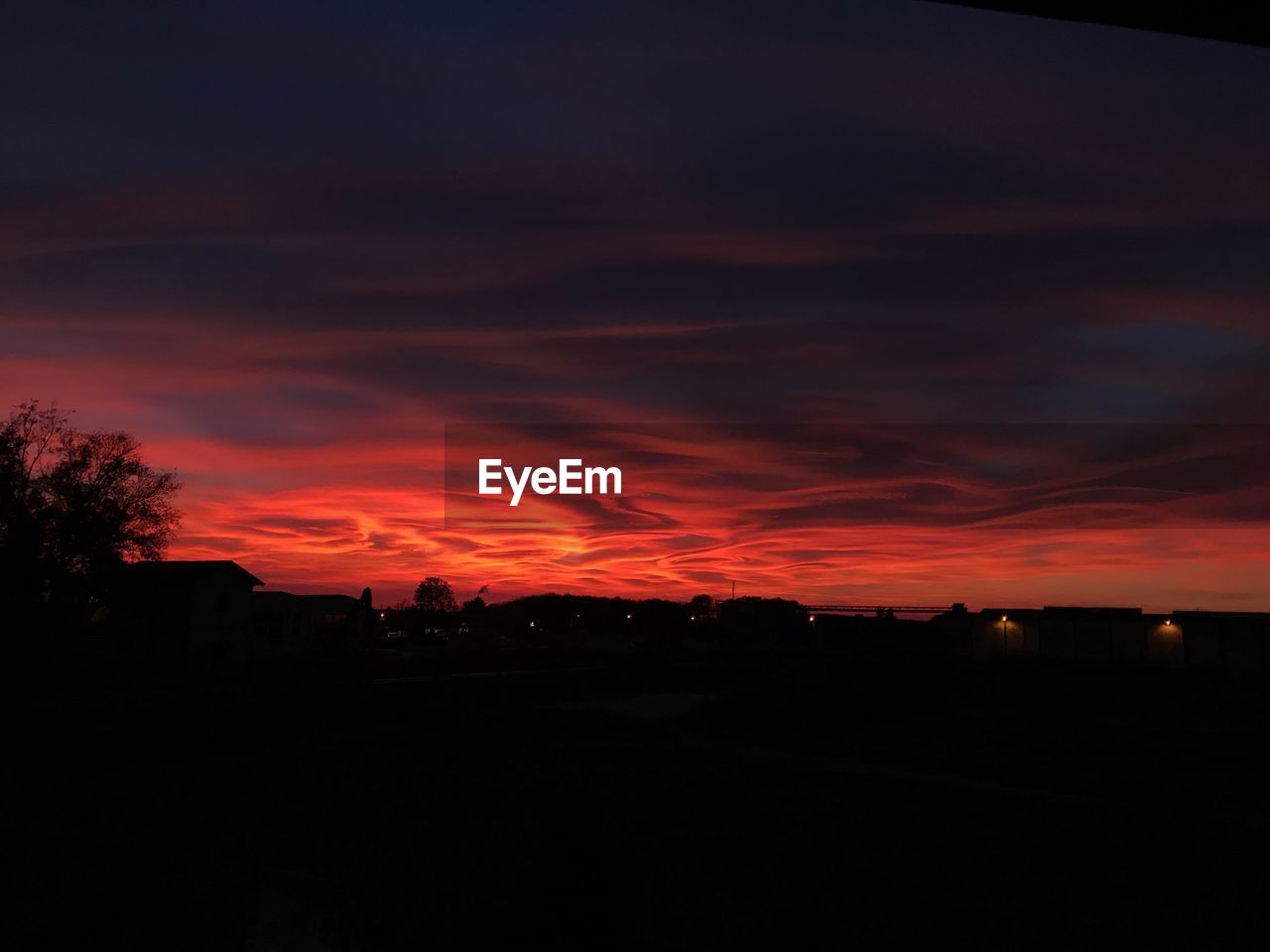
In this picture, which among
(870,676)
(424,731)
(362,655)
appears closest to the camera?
(424,731)

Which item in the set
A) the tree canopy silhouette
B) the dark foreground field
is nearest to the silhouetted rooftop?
the tree canopy silhouette

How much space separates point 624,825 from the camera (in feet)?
46.3

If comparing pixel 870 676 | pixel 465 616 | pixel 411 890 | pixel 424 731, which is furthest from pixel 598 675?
pixel 465 616

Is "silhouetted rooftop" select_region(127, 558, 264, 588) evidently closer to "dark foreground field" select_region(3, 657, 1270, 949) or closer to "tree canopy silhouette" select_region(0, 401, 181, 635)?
"tree canopy silhouette" select_region(0, 401, 181, 635)

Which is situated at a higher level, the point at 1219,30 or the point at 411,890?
the point at 1219,30

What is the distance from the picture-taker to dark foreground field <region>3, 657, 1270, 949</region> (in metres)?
7.80

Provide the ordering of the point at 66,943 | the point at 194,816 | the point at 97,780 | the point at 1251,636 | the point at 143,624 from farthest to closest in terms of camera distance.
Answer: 1. the point at 143,624
2. the point at 1251,636
3. the point at 97,780
4. the point at 194,816
5. the point at 66,943

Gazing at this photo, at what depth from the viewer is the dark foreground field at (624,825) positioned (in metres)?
7.80

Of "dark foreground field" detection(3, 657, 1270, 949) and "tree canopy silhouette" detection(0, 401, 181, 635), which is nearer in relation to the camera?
"dark foreground field" detection(3, 657, 1270, 949)

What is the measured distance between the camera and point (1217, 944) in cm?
971

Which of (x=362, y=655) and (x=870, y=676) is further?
(x=362, y=655)

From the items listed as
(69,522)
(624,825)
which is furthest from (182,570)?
(624,825)

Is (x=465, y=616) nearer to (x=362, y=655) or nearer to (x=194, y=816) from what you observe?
(x=362, y=655)

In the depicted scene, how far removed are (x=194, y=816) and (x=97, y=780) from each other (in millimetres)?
5482
